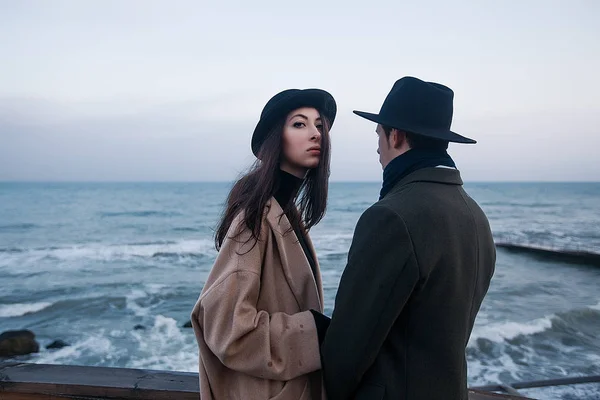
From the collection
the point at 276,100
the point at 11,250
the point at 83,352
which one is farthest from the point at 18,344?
the point at 11,250

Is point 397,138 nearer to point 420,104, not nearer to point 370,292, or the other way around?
point 420,104

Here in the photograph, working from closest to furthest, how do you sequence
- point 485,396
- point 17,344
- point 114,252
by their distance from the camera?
point 485,396
point 17,344
point 114,252

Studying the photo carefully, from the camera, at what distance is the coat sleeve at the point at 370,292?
1238 mm

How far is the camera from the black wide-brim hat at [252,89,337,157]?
170cm

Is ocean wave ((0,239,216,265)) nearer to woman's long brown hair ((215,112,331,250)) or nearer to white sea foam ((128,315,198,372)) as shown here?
white sea foam ((128,315,198,372))

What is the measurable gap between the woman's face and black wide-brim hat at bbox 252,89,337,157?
0.02 meters

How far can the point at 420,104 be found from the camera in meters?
1.44

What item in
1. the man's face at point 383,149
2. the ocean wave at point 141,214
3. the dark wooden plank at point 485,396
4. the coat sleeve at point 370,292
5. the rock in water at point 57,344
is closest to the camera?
the coat sleeve at point 370,292

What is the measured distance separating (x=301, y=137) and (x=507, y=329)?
8711 mm

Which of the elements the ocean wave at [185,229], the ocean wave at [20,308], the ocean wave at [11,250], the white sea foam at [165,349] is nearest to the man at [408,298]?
the white sea foam at [165,349]

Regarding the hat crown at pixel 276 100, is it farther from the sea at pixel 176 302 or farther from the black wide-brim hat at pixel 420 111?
the sea at pixel 176 302

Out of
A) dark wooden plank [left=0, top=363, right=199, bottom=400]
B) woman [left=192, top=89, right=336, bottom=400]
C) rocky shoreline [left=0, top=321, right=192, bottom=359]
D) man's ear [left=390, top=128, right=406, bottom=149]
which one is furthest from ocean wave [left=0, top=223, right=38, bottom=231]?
man's ear [left=390, top=128, right=406, bottom=149]

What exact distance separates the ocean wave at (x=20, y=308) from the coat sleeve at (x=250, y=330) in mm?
11176

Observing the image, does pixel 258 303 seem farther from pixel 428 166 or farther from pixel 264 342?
pixel 428 166
